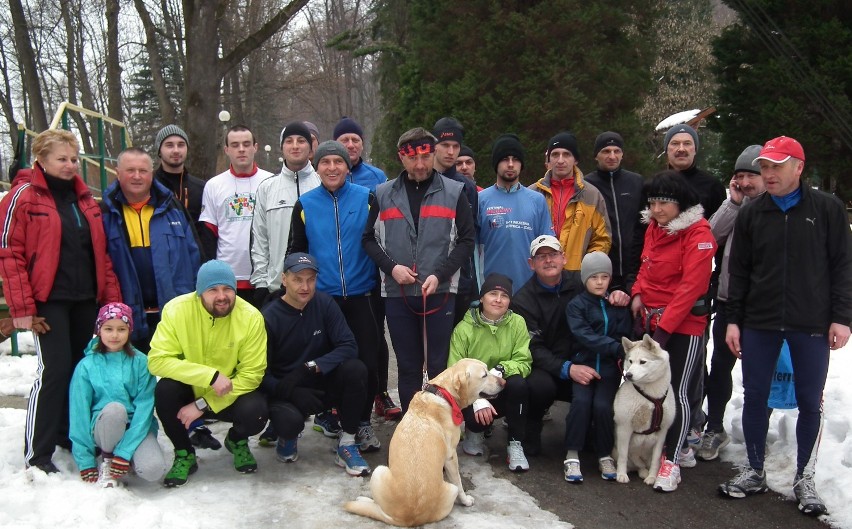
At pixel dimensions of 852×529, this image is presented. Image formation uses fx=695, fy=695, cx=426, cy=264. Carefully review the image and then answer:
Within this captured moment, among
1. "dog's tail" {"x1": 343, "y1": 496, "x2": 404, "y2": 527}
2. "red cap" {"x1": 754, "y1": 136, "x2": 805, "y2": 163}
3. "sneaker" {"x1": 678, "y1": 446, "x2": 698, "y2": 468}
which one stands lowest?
"sneaker" {"x1": 678, "y1": 446, "x2": 698, "y2": 468}

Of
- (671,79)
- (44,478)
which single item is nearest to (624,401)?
(44,478)

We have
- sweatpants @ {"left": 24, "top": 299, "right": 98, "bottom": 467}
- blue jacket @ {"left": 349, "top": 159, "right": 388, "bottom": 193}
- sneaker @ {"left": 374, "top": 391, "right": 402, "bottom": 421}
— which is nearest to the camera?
sweatpants @ {"left": 24, "top": 299, "right": 98, "bottom": 467}

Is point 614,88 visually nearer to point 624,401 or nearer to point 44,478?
point 624,401

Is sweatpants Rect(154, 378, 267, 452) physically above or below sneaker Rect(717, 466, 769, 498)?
above

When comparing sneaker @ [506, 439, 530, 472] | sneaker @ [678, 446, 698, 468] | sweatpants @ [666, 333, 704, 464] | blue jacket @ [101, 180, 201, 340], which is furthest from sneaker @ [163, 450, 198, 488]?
sneaker @ [678, 446, 698, 468]

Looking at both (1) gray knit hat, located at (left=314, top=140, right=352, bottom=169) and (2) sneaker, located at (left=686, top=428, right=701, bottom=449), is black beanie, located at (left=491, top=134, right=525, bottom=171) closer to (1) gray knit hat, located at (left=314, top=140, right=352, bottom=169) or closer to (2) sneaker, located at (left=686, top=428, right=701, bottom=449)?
(1) gray knit hat, located at (left=314, top=140, right=352, bottom=169)

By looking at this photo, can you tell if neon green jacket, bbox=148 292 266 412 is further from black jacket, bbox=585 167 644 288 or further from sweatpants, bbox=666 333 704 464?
black jacket, bbox=585 167 644 288

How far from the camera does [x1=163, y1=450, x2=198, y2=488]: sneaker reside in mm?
4258

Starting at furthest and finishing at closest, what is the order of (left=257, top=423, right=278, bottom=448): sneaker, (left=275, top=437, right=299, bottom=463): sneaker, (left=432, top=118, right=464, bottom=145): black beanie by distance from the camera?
(left=432, top=118, right=464, bottom=145): black beanie, (left=257, top=423, right=278, bottom=448): sneaker, (left=275, top=437, right=299, bottom=463): sneaker

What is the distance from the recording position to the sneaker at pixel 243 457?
4520mm

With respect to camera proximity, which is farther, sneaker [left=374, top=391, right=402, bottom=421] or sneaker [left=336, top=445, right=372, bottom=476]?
sneaker [left=374, top=391, right=402, bottom=421]

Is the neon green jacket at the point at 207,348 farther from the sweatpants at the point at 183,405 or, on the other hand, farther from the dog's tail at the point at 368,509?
the dog's tail at the point at 368,509

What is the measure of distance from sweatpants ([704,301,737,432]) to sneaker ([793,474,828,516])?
0.89m

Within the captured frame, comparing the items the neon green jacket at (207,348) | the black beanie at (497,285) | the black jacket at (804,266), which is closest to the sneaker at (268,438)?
the neon green jacket at (207,348)
